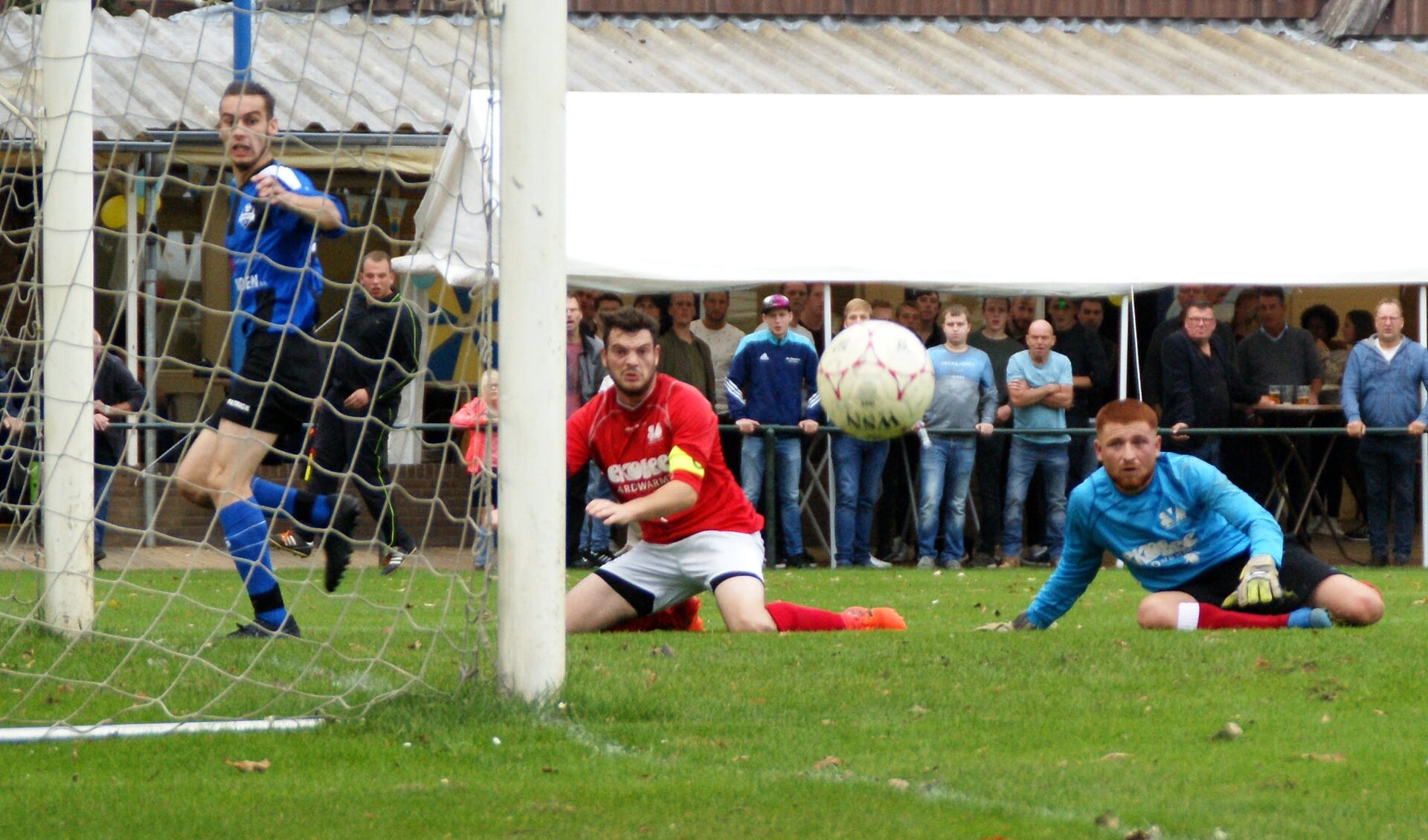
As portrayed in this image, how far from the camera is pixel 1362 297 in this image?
17406 millimetres

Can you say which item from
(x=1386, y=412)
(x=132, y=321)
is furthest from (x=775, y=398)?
(x=132, y=321)

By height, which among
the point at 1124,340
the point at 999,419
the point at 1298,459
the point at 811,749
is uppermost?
the point at 1124,340

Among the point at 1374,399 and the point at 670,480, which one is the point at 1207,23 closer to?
the point at 1374,399

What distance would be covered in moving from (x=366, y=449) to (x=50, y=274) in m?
4.23

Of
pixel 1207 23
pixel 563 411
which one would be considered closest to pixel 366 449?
pixel 563 411

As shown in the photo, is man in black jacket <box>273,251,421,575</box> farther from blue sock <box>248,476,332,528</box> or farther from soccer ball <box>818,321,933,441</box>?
blue sock <box>248,476,332,528</box>

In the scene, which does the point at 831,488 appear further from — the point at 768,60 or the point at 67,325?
the point at 67,325

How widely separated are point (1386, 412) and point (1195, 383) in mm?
1424

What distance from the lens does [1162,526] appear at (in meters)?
7.54

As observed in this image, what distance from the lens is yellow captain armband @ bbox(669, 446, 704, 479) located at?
25.2ft

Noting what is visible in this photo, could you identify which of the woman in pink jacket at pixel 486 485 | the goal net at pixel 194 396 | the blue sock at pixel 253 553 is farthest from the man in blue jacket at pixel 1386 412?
the woman in pink jacket at pixel 486 485

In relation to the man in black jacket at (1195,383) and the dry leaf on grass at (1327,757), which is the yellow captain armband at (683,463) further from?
the man in black jacket at (1195,383)

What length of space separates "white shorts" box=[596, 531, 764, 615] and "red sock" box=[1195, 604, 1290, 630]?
1.89 meters

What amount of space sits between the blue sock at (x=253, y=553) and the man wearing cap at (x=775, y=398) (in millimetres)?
6214
